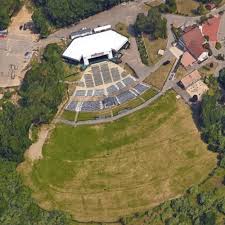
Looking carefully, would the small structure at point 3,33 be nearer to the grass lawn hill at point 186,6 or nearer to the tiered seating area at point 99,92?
the tiered seating area at point 99,92

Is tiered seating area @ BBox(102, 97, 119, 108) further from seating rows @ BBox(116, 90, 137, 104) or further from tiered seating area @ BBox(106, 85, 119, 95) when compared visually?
tiered seating area @ BBox(106, 85, 119, 95)

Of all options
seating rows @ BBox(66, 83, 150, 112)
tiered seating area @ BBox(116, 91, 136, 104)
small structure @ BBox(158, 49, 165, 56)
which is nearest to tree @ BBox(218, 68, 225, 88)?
small structure @ BBox(158, 49, 165, 56)

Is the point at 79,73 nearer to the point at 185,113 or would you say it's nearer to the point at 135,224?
the point at 185,113

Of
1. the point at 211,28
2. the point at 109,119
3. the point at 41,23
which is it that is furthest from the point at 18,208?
the point at 211,28

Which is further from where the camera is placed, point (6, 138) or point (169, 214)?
point (6, 138)

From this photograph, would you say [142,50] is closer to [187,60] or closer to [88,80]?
[187,60]

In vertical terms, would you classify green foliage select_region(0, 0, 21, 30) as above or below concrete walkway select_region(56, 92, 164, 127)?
above

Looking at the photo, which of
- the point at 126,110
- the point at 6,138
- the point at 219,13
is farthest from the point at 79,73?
the point at 219,13
